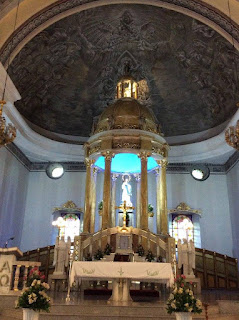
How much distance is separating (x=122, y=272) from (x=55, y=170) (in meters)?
11.3

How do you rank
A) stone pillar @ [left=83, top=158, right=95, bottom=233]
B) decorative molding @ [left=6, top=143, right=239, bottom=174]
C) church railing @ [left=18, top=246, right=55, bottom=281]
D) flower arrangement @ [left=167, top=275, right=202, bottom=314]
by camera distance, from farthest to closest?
decorative molding @ [left=6, top=143, right=239, bottom=174] < church railing @ [left=18, top=246, right=55, bottom=281] < stone pillar @ [left=83, top=158, right=95, bottom=233] < flower arrangement @ [left=167, top=275, right=202, bottom=314]

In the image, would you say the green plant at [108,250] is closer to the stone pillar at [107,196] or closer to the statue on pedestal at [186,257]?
the stone pillar at [107,196]

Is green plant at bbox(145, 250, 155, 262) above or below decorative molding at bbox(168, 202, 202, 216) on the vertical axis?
below

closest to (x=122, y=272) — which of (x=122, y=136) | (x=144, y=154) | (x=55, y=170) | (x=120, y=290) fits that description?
(x=120, y=290)

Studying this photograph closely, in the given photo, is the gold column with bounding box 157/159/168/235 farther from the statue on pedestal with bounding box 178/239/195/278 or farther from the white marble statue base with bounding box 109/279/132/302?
the white marble statue base with bounding box 109/279/132/302

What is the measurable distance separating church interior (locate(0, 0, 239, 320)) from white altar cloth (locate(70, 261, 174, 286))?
1985mm

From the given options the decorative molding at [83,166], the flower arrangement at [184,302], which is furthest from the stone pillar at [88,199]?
the flower arrangement at [184,302]

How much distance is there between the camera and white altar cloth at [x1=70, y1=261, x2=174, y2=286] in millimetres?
7215

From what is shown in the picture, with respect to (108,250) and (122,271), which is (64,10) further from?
(122,271)

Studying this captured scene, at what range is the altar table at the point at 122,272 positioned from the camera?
23.7 ft

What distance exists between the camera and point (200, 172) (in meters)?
17.4

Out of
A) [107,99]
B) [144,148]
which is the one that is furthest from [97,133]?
[107,99]

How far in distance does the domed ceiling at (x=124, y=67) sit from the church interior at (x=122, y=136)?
0.17 ft

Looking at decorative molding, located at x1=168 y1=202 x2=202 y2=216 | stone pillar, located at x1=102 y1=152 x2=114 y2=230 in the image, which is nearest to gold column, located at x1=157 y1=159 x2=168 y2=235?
stone pillar, located at x1=102 y1=152 x2=114 y2=230
